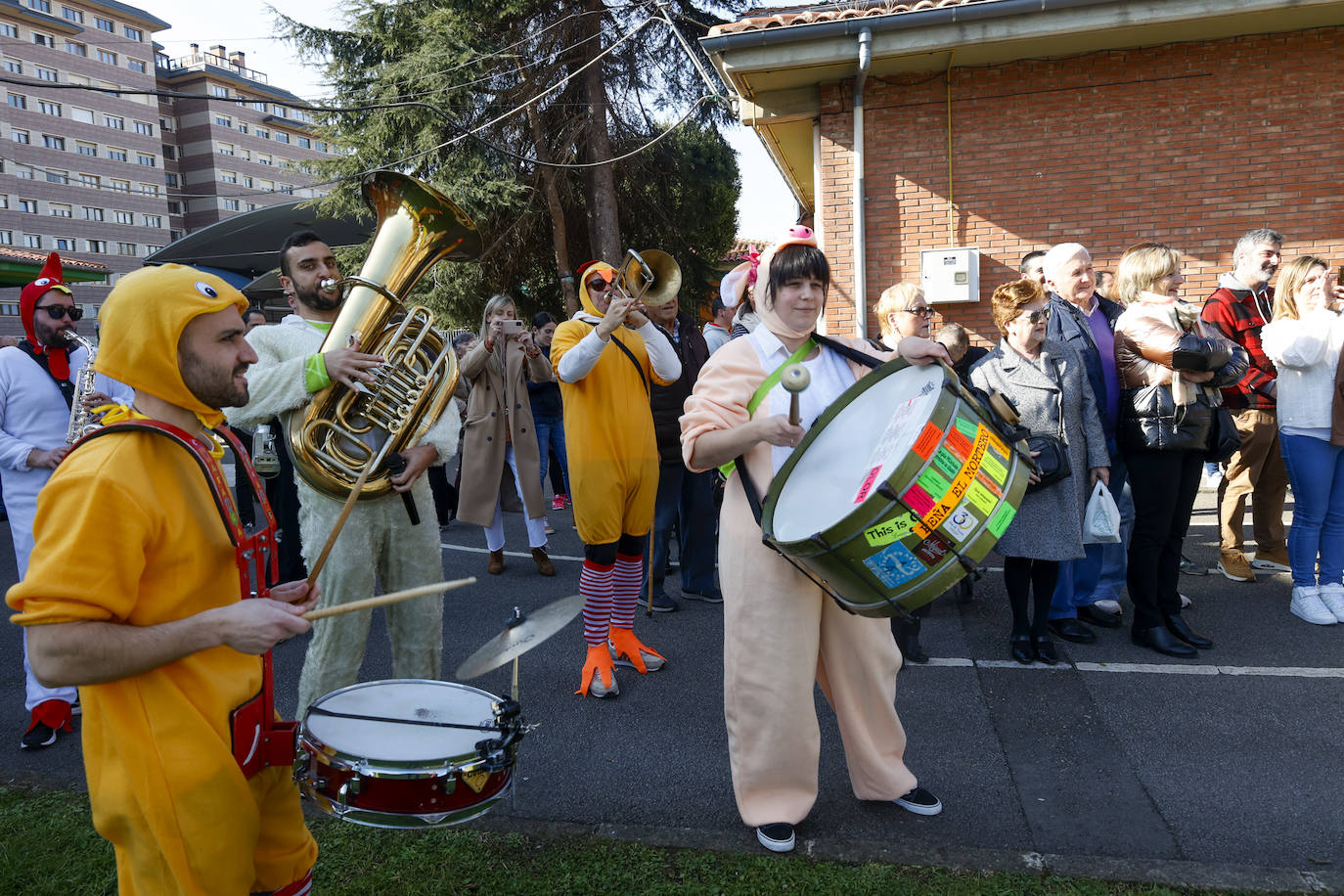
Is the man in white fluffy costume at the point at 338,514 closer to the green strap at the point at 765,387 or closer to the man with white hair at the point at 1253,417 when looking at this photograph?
the green strap at the point at 765,387

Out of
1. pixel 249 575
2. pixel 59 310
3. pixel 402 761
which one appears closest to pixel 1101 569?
pixel 402 761

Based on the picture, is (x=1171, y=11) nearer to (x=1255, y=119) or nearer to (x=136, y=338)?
(x=1255, y=119)

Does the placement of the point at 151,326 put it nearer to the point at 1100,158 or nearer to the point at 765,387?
the point at 765,387

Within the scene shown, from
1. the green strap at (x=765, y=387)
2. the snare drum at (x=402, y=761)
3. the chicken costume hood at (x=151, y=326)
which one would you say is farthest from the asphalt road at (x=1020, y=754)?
the chicken costume hood at (x=151, y=326)

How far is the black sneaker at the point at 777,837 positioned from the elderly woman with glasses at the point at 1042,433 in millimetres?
2124

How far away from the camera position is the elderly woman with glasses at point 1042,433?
14.3 feet

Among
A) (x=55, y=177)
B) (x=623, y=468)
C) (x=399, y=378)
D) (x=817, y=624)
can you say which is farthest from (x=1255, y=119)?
(x=55, y=177)

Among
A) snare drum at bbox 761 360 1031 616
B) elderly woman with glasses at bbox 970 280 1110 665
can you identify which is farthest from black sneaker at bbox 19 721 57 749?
elderly woman with glasses at bbox 970 280 1110 665

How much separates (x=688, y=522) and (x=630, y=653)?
4.96ft

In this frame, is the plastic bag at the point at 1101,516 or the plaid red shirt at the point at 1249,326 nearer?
the plastic bag at the point at 1101,516

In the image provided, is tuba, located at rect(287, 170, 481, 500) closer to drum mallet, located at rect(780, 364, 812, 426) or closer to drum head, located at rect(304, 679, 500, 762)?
drum head, located at rect(304, 679, 500, 762)

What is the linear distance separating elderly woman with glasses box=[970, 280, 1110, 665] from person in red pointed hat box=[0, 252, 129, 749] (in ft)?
15.4

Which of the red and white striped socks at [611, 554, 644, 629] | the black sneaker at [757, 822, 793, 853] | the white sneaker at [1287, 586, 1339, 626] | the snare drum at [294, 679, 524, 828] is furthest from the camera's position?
the white sneaker at [1287, 586, 1339, 626]

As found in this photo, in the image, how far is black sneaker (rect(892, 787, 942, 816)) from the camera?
3.13m
